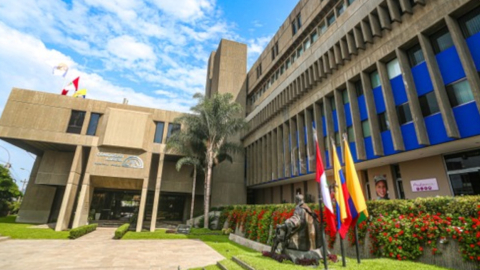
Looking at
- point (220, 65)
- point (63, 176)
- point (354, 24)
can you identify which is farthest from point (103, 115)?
point (354, 24)

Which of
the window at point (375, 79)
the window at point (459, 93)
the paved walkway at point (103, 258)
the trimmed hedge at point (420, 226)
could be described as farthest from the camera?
the window at point (375, 79)

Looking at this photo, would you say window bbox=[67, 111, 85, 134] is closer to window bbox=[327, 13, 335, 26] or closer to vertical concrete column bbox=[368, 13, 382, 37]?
window bbox=[327, 13, 335, 26]

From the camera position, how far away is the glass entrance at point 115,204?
35.2m

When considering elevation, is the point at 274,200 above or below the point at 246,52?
below

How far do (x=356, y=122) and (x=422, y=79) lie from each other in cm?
466

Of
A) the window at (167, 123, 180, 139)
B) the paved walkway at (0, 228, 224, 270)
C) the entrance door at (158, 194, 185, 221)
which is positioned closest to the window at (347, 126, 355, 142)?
the paved walkway at (0, 228, 224, 270)

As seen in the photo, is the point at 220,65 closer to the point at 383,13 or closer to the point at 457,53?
the point at 383,13

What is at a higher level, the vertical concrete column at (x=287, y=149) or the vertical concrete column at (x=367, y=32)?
the vertical concrete column at (x=367, y=32)

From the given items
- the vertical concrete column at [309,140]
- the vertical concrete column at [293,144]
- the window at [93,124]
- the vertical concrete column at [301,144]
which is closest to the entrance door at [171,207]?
the window at [93,124]

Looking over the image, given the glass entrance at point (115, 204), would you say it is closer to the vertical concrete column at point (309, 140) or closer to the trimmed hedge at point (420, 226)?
the vertical concrete column at point (309, 140)

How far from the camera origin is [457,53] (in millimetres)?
11945

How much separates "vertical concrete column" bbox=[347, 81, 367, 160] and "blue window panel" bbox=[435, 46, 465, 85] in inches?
213

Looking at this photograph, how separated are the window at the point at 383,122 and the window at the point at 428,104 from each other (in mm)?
2193

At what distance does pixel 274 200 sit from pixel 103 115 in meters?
24.5
